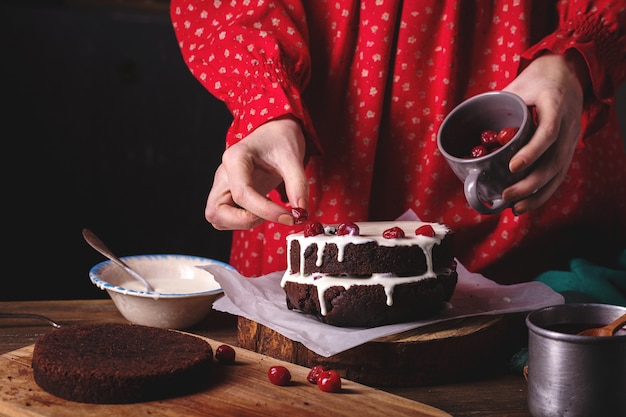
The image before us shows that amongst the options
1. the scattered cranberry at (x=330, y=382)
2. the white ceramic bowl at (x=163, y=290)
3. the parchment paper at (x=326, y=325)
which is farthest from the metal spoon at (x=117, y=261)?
the scattered cranberry at (x=330, y=382)

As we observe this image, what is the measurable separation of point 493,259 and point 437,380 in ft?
1.84

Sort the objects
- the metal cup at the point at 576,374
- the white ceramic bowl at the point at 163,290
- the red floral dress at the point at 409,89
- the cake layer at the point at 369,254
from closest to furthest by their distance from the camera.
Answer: the metal cup at the point at 576,374 < the cake layer at the point at 369,254 < the white ceramic bowl at the point at 163,290 < the red floral dress at the point at 409,89

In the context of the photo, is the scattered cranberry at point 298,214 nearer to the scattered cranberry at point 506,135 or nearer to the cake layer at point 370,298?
the cake layer at point 370,298

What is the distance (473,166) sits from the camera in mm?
1188

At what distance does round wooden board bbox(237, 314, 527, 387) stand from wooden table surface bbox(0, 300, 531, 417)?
0.02m

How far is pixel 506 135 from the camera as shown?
1248mm

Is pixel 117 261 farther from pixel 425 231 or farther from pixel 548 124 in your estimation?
pixel 548 124

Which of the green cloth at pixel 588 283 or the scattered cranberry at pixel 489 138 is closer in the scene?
the scattered cranberry at pixel 489 138

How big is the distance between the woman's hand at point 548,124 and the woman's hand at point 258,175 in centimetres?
39

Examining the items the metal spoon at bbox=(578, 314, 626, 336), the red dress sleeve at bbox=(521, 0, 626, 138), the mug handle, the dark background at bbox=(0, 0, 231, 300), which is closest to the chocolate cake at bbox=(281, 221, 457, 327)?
the mug handle

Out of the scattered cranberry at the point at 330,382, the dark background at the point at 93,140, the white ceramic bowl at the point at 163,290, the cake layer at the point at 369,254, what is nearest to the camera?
the scattered cranberry at the point at 330,382

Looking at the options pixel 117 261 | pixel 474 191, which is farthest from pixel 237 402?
pixel 117 261

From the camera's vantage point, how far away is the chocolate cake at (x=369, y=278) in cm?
123

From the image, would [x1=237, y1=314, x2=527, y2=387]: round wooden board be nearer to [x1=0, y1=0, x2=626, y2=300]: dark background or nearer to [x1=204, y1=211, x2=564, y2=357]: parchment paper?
[x1=204, y1=211, x2=564, y2=357]: parchment paper
